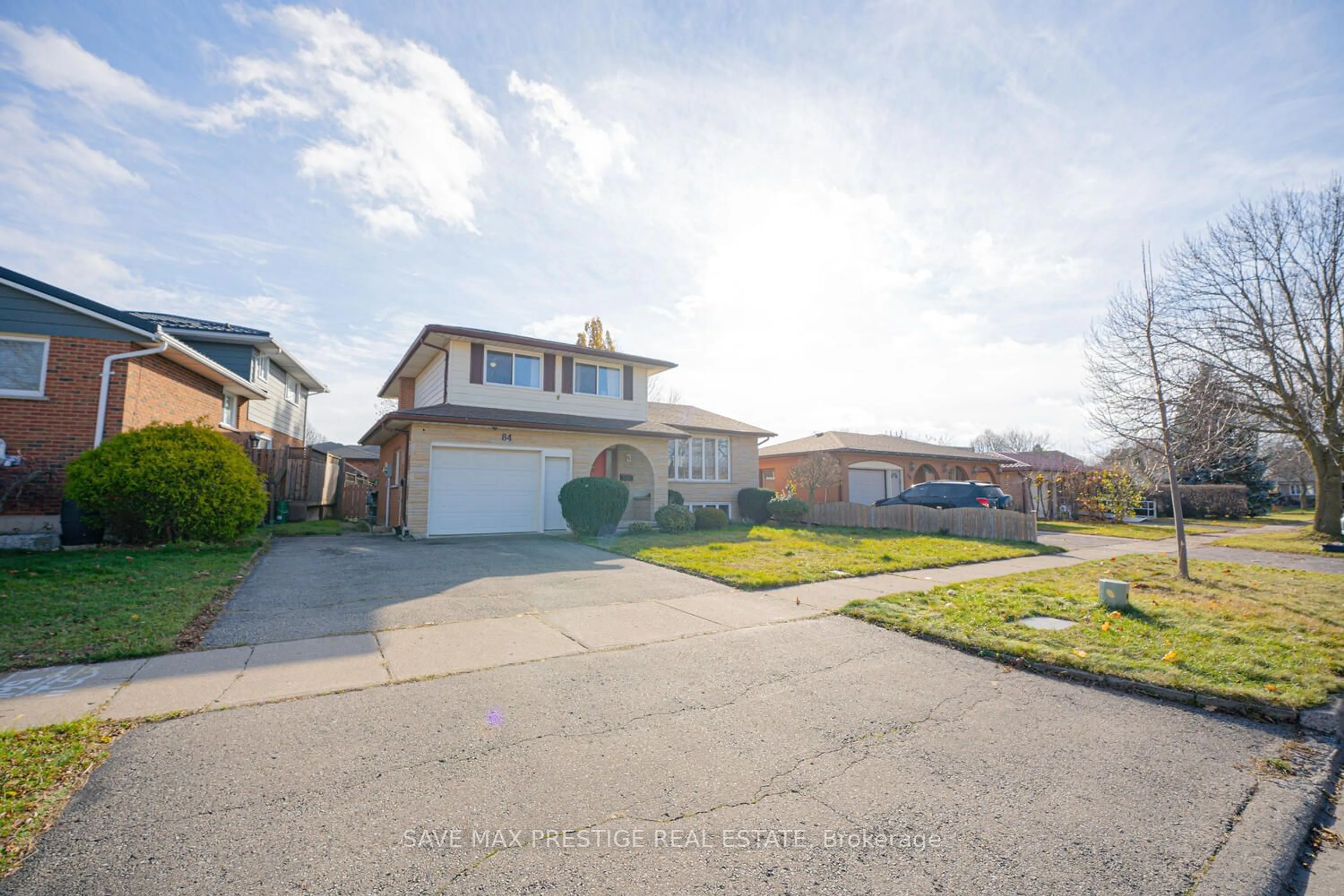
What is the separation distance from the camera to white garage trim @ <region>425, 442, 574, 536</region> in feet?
46.4

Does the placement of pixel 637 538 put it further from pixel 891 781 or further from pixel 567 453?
pixel 891 781

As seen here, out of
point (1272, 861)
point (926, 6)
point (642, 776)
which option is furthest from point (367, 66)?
point (1272, 861)

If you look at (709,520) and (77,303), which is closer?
(77,303)

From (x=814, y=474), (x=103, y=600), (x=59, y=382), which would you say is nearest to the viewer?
(x=103, y=600)

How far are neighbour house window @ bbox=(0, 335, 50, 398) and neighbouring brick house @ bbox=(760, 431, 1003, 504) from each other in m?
22.4

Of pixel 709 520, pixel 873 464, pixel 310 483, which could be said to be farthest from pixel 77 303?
pixel 873 464

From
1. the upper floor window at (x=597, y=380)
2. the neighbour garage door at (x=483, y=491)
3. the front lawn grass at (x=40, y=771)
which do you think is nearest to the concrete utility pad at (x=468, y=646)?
the front lawn grass at (x=40, y=771)

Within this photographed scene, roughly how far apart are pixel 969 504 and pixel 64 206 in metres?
23.8

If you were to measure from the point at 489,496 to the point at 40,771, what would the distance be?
A: 12173mm

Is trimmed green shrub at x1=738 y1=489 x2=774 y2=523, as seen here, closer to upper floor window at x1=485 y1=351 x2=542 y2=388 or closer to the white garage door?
the white garage door

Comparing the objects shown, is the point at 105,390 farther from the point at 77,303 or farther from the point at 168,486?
the point at 168,486

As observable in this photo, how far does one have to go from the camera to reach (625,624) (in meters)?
6.26

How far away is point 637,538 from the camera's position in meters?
14.8

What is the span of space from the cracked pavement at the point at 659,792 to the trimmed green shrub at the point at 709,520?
13645 mm
